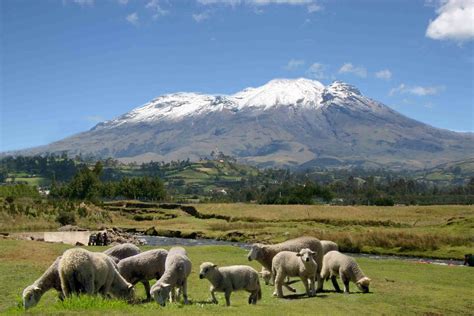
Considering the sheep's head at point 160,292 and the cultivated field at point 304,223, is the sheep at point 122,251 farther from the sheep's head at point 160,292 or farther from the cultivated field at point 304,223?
the cultivated field at point 304,223

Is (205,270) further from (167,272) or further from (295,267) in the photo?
(295,267)

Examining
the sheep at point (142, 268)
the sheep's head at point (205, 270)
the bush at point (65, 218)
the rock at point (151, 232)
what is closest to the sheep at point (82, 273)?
the sheep at point (142, 268)

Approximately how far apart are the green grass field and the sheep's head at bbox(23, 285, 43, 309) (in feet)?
0.78

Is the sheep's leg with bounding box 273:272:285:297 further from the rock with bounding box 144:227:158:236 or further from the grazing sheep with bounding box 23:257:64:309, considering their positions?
the rock with bounding box 144:227:158:236

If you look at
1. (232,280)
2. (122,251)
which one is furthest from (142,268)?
(232,280)

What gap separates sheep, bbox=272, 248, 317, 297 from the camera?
20609mm

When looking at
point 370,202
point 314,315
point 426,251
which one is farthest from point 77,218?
point 370,202

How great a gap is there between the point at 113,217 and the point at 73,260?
77.5 meters

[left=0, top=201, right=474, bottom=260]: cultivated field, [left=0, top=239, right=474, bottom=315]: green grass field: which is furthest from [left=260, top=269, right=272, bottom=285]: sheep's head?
[left=0, top=201, right=474, bottom=260]: cultivated field

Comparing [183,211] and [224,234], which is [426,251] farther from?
[183,211]

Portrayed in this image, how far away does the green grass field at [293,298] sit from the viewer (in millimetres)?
15711

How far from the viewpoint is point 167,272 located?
18.1m

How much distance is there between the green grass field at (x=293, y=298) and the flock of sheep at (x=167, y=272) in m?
0.59

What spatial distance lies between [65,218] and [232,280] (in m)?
58.9
